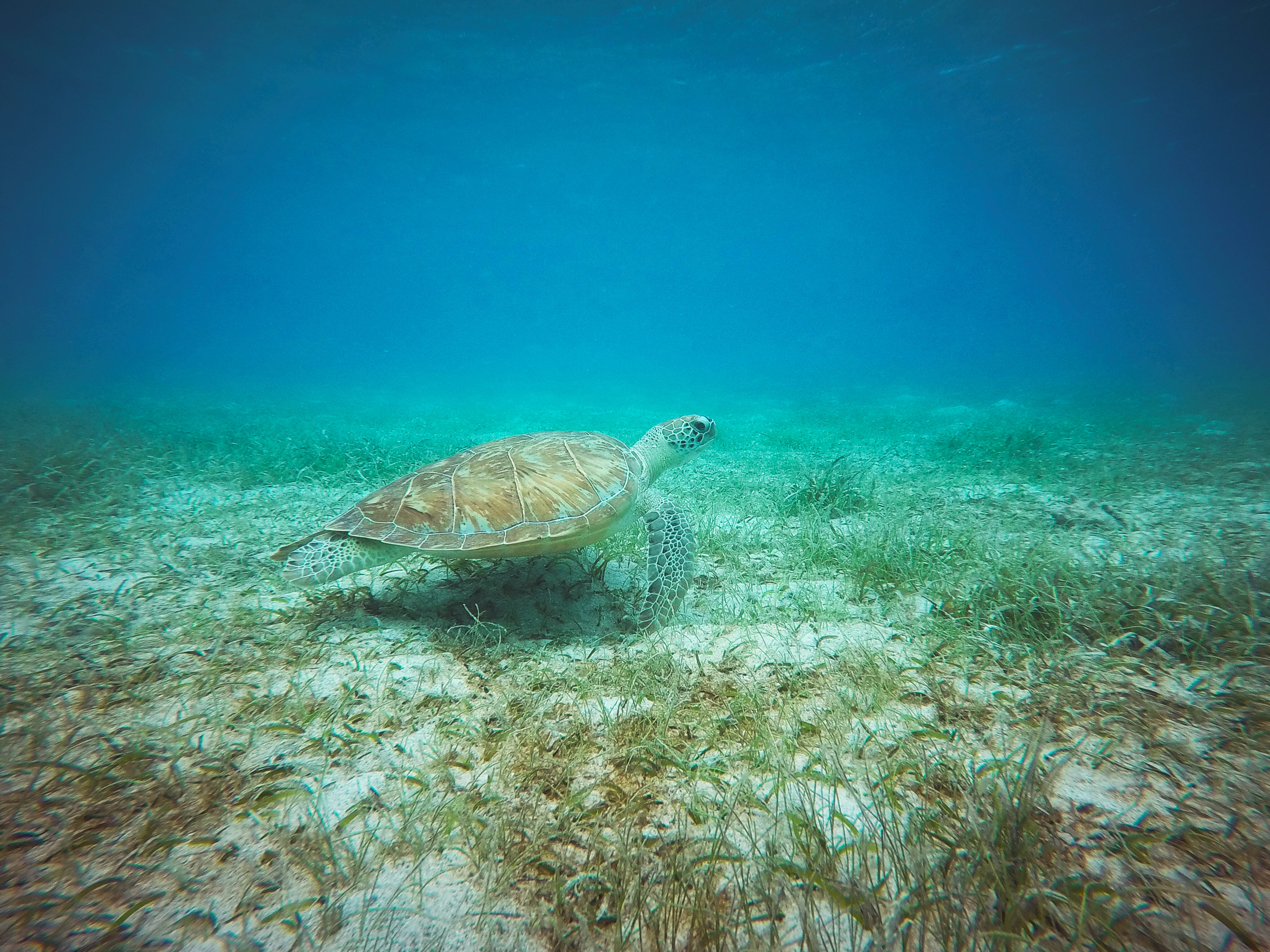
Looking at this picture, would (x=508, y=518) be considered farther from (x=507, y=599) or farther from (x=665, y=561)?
(x=665, y=561)

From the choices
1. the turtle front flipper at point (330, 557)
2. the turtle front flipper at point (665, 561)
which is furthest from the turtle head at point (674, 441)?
the turtle front flipper at point (330, 557)

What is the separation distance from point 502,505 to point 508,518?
118 millimetres

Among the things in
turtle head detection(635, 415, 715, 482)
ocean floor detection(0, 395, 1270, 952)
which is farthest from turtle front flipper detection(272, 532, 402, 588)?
turtle head detection(635, 415, 715, 482)

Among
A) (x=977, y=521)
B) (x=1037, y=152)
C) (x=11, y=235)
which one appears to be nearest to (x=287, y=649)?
(x=977, y=521)

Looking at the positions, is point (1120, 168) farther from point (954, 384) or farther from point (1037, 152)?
point (954, 384)

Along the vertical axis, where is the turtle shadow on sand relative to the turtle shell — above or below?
below

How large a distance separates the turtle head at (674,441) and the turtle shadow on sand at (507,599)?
1.28 meters

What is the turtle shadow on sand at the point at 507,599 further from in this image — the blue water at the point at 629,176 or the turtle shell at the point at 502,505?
the blue water at the point at 629,176

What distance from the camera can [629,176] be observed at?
157ft

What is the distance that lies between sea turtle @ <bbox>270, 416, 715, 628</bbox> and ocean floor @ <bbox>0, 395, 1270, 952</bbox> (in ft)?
1.11

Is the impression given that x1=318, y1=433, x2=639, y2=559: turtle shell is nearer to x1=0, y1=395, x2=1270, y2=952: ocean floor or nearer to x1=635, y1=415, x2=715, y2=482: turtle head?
x1=0, y1=395, x2=1270, y2=952: ocean floor

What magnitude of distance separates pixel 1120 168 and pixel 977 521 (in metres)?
60.5

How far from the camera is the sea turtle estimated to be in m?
2.83

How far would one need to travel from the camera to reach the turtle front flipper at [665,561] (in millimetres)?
2947
